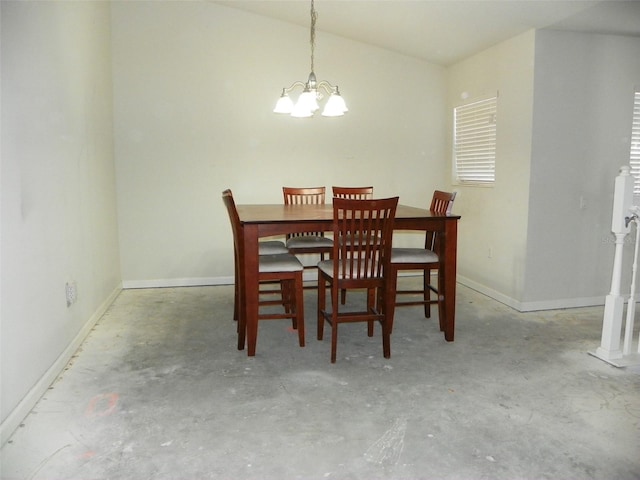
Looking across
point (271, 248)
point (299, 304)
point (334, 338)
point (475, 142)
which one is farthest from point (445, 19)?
point (334, 338)

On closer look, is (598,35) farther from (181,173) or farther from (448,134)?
(181,173)

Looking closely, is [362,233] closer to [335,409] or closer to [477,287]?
[335,409]

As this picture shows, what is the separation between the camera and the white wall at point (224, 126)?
4484mm

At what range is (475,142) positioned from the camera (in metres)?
4.54

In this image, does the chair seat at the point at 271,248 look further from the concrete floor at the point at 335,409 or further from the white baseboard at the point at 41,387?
the white baseboard at the point at 41,387

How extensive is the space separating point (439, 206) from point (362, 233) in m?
1.06

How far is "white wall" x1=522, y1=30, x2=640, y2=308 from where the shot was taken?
3723 mm

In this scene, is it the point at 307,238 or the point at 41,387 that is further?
the point at 307,238

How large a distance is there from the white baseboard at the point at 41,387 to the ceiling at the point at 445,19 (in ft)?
10.1

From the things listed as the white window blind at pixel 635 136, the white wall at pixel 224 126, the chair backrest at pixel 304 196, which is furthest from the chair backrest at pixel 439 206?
the white window blind at pixel 635 136

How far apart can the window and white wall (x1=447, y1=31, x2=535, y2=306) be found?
3.6 inches

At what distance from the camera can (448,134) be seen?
5055 millimetres

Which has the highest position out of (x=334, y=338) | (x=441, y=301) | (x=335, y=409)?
(x=441, y=301)

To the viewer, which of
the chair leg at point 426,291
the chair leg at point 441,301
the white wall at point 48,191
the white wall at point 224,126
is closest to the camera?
the white wall at point 48,191
